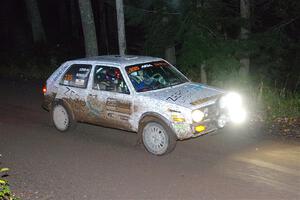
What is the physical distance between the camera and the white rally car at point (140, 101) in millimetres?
8016

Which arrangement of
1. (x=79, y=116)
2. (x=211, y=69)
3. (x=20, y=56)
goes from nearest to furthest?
1. (x=79, y=116)
2. (x=211, y=69)
3. (x=20, y=56)

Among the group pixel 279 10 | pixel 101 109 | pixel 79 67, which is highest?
pixel 279 10

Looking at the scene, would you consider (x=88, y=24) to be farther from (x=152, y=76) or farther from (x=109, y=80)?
(x=152, y=76)

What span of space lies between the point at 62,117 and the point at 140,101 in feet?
8.49

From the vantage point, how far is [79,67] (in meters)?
9.91

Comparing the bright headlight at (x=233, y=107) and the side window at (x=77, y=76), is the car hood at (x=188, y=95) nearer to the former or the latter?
the bright headlight at (x=233, y=107)

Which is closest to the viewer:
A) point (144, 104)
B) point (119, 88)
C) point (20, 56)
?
point (144, 104)

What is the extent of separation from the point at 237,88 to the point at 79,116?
5249 millimetres

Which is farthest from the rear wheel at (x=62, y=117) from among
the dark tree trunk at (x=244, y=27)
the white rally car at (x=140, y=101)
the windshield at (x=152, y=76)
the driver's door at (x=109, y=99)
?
the dark tree trunk at (x=244, y=27)

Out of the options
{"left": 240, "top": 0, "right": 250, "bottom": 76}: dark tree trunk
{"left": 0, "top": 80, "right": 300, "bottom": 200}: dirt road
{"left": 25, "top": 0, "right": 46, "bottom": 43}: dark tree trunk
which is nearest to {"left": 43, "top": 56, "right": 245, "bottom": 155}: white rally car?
{"left": 0, "top": 80, "right": 300, "bottom": 200}: dirt road

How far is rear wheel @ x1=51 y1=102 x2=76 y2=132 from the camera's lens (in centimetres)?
1007

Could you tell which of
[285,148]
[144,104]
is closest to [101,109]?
[144,104]

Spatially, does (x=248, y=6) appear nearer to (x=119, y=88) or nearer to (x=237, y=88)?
(x=237, y=88)

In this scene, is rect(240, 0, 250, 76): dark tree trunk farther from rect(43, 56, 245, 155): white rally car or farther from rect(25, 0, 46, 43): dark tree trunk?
rect(25, 0, 46, 43): dark tree trunk
